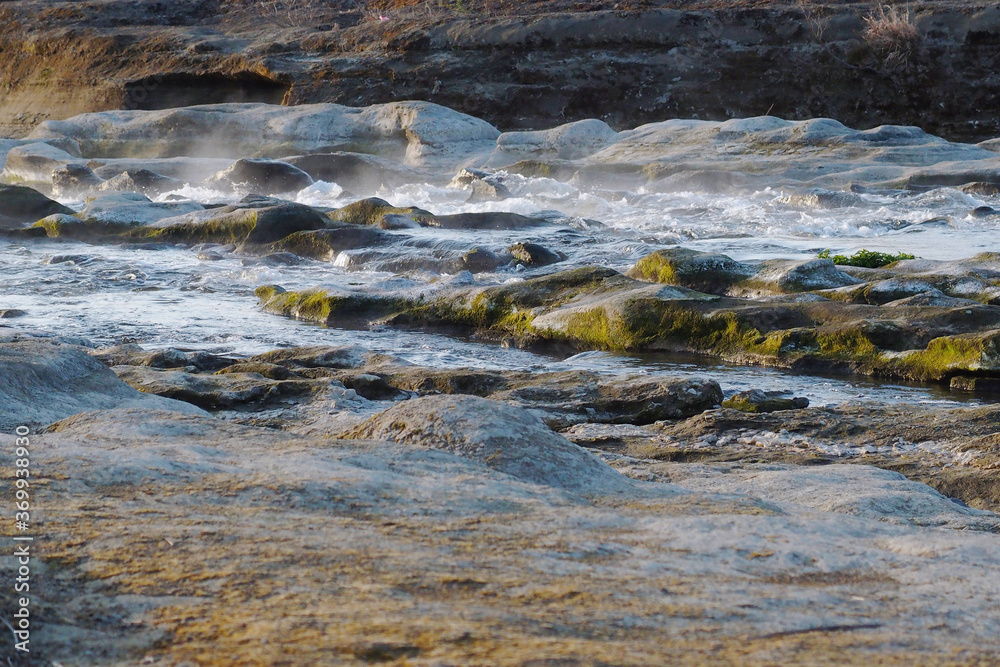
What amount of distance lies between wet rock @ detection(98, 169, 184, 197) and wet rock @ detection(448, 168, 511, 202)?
18.2ft

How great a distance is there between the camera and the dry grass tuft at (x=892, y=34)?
23047mm

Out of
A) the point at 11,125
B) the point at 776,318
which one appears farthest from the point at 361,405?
the point at 11,125

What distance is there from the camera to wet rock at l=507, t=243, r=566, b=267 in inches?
456

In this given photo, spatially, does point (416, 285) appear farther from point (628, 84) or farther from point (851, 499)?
point (628, 84)

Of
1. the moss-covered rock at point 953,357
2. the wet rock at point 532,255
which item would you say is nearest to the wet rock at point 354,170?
the wet rock at point 532,255

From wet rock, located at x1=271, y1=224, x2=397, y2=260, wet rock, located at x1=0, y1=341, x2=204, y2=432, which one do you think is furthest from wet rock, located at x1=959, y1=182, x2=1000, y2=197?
wet rock, located at x1=0, y1=341, x2=204, y2=432

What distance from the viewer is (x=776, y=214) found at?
14.5 metres

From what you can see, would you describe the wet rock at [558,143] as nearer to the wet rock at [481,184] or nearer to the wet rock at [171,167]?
the wet rock at [481,184]

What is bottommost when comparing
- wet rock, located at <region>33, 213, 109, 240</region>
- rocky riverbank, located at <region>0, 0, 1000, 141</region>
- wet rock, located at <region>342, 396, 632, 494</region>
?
wet rock, located at <region>33, 213, 109, 240</region>

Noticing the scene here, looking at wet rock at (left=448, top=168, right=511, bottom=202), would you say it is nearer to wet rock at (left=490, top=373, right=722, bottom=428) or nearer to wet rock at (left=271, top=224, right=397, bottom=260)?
wet rock at (left=271, top=224, right=397, bottom=260)

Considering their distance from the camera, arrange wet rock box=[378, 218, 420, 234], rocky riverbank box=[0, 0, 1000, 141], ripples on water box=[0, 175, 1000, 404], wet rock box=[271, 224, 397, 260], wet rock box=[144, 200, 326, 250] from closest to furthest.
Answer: ripples on water box=[0, 175, 1000, 404]
wet rock box=[271, 224, 397, 260]
wet rock box=[378, 218, 420, 234]
wet rock box=[144, 200, 326, 250]
rocky riverbank box=[0, 0, 1000, 141]

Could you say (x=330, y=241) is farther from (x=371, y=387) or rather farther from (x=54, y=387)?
(x=54, y=387)

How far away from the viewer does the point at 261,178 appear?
19.6 m

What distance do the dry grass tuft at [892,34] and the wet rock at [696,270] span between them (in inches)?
621
